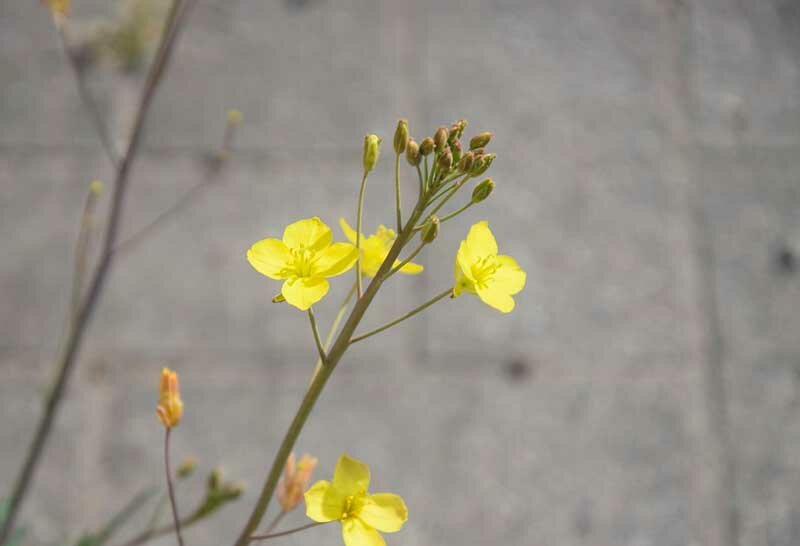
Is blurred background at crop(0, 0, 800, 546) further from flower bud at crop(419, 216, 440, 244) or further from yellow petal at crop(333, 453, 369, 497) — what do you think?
flower bud at crop(419, 216, 440, 244)

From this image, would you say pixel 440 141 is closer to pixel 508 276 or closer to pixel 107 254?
pixel 508 276

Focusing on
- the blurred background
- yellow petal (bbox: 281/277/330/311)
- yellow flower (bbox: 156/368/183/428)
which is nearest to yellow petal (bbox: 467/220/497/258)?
yellow petal (bbox: 281/277/330/311)

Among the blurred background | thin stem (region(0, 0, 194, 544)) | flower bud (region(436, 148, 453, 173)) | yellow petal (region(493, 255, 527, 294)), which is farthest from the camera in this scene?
the blurred background

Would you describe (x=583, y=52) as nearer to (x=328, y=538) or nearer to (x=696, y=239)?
(x=696, y=239)

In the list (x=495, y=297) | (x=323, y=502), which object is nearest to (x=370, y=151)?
(x=495, y=297)

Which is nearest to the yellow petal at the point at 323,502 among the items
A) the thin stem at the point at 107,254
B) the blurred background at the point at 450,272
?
the thin stem at the point at 107,254

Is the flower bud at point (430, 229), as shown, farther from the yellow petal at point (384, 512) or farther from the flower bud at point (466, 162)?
the yellow petal at point (384, 512)
